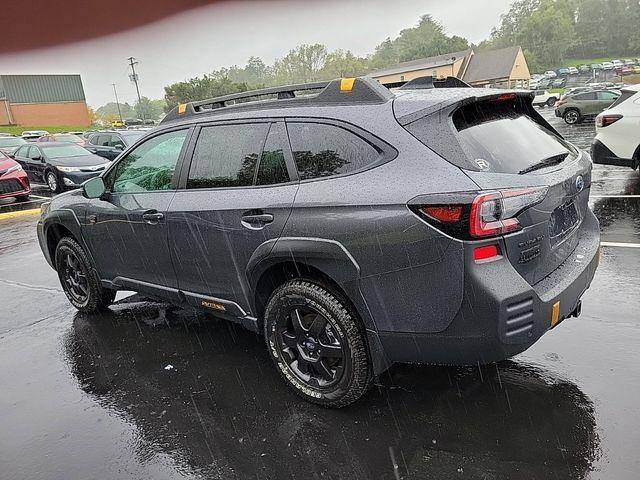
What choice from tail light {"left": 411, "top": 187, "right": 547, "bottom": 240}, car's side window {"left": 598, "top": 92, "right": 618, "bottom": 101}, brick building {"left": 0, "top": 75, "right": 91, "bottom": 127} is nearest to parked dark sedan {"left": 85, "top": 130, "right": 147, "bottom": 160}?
tail light {"left": 411, "top": 187, "right": 547, "bottom": 240}

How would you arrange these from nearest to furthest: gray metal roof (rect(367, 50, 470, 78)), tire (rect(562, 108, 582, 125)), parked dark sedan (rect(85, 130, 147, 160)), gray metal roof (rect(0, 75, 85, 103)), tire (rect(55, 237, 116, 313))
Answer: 1. tire (rect(55, 237, 116, 313))
2. parked dark sedan (rect(85, 130, 147, 160))
3. tire (rect(562, 108, 582, 125))
4. gray metal roof (rect(367, 50, 470, 78))
5. gray metal roof (rect(0, 75, 85, 103))

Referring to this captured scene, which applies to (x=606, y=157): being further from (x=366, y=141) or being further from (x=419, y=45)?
(x=419, y=45)

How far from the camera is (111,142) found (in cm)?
1756

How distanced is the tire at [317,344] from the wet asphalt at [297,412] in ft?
0.45

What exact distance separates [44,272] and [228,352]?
404 centimetres

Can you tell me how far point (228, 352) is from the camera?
3.97m

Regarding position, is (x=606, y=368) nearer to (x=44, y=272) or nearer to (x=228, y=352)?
(x=228, y=352)

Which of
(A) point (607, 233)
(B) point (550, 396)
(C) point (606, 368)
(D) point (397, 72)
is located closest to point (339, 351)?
(B) point (550, 396)

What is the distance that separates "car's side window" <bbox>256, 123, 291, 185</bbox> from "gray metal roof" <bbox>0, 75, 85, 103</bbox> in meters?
77.9

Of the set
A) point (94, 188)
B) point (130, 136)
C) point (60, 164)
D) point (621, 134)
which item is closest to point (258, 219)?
point (94, 188)

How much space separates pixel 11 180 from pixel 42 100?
224 feet

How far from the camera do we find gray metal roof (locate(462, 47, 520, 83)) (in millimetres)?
72812

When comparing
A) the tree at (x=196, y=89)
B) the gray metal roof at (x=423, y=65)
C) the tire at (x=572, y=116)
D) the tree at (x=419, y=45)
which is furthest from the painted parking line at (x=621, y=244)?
the tree at (x=419, y=45)

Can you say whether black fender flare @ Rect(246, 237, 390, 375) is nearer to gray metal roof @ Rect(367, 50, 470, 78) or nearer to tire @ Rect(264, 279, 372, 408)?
tire @ Rect(264, 279, 372, 408)
